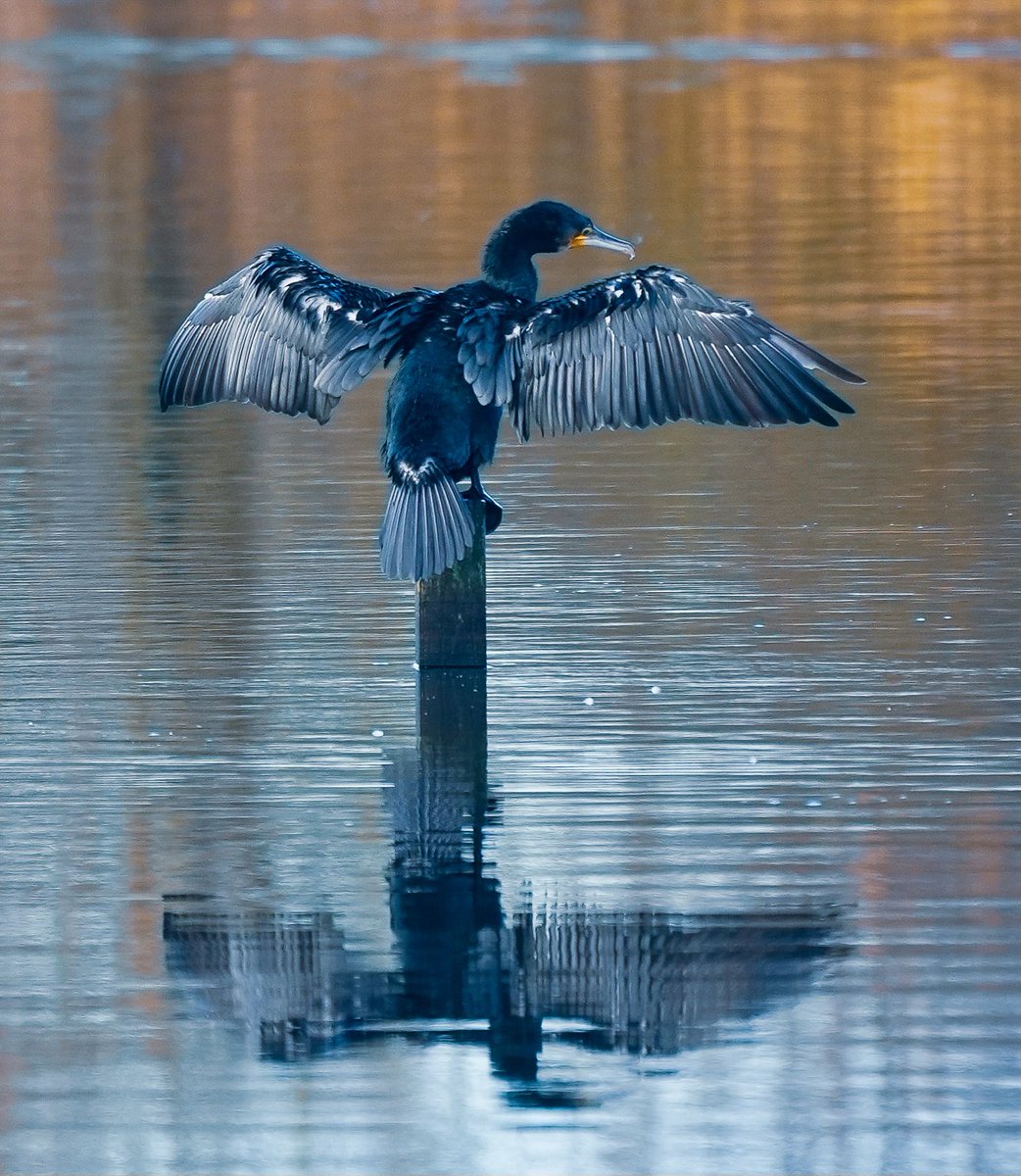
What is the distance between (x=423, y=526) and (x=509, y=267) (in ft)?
4.55

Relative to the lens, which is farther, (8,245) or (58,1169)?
(8,245)

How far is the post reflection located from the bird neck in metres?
2.90

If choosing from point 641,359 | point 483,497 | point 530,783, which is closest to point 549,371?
point 641,359

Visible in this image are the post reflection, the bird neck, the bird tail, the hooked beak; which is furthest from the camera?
the hooked beak

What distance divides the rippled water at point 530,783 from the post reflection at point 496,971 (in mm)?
12

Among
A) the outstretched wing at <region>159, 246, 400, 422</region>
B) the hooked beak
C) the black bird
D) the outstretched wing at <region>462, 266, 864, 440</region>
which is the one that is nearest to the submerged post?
the black bird

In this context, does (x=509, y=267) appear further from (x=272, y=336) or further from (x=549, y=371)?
(x=272, y=336)

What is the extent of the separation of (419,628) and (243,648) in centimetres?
74

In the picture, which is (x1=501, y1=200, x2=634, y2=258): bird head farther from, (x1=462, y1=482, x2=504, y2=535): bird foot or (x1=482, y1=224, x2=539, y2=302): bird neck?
(x1=462, y1=482, x2=504, y2=535): bird foot

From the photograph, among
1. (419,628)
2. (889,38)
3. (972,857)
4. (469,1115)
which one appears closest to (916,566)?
(419,628)

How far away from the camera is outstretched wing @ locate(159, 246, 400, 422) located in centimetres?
945

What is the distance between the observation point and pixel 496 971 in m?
6.28

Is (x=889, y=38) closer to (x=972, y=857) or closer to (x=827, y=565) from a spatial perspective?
(x=827, y=565)

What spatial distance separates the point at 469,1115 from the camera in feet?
18.1
